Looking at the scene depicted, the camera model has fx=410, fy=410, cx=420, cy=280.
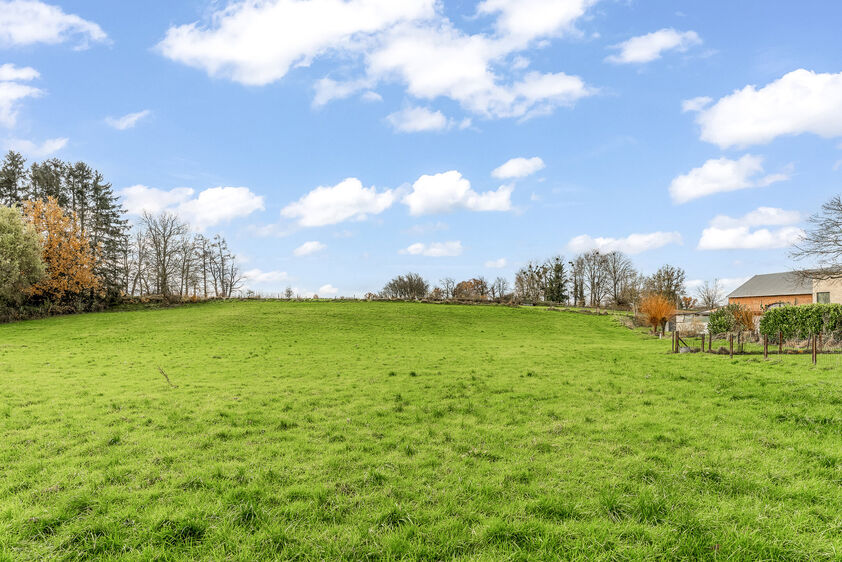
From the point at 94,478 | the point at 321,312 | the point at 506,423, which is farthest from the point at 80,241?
the point at 506,423

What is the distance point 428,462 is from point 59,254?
144 feet

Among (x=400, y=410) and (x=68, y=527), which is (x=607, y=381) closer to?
(x=400, y=410)

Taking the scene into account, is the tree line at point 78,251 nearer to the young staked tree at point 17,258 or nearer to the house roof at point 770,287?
the young staked tree at point 17,258

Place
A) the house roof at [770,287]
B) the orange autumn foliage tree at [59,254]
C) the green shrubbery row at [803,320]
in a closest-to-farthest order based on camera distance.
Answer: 1. the green shrubbery row at [803,320]
2. the orange autumn foliage tree at [59,254]
3. the house roof at [770,287]

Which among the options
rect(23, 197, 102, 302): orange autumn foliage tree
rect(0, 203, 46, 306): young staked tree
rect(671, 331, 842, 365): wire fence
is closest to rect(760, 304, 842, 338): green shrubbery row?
rect(671, 331, 842, 365): wire fence

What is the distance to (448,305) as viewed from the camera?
42.7m

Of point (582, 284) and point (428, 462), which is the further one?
point (582, 284)

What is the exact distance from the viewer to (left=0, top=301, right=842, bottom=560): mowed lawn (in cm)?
410

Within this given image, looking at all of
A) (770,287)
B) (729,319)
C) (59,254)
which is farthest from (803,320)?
(59,254)

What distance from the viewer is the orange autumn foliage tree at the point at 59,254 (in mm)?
35562

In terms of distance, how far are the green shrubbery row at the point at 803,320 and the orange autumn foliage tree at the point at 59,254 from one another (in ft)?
162

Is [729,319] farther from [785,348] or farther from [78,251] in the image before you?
[78,251]

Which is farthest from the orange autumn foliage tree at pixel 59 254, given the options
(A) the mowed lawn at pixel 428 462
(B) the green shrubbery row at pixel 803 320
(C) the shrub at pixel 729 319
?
(B) the green shrubbery row at pixel 803 320

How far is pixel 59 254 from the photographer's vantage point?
118 ft
